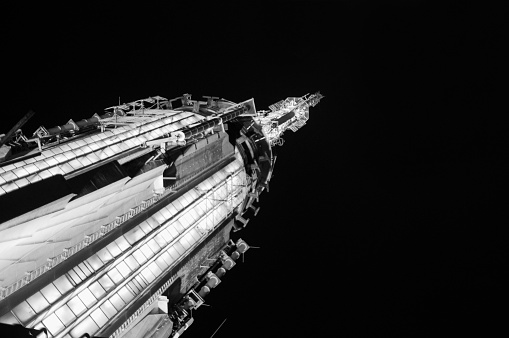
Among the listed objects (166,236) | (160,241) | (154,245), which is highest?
(166,236)

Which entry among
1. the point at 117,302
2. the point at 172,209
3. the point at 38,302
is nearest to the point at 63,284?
the point at 38,302

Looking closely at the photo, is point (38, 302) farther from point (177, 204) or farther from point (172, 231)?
point (177, 204)

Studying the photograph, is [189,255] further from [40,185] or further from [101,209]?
[40,185]

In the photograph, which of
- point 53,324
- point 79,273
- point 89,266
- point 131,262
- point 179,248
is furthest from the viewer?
point 179,248

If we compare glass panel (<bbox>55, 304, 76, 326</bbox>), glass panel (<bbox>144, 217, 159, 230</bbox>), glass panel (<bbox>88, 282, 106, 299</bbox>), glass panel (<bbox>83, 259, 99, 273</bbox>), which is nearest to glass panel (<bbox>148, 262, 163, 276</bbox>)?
glass panel (<bbox>144, 217, 159, 230</bbox>)

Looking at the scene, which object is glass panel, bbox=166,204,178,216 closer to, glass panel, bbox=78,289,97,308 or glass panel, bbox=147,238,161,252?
glass panel, bbox=147,238,161,252

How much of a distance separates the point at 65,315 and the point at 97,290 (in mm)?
4006

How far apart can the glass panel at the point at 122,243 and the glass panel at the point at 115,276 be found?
2323 millimetres

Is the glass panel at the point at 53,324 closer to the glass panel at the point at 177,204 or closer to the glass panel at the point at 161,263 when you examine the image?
the glass panel at the point at 161,263

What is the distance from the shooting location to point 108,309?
34.7m

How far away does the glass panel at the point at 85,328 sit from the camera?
3113 cm

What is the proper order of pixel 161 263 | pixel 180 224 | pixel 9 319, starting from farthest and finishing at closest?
pixel 180 224
pixel 161 263
pixel 9 319

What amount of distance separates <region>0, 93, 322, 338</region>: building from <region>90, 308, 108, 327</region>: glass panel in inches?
3.4

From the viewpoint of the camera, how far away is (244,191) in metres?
67.1
